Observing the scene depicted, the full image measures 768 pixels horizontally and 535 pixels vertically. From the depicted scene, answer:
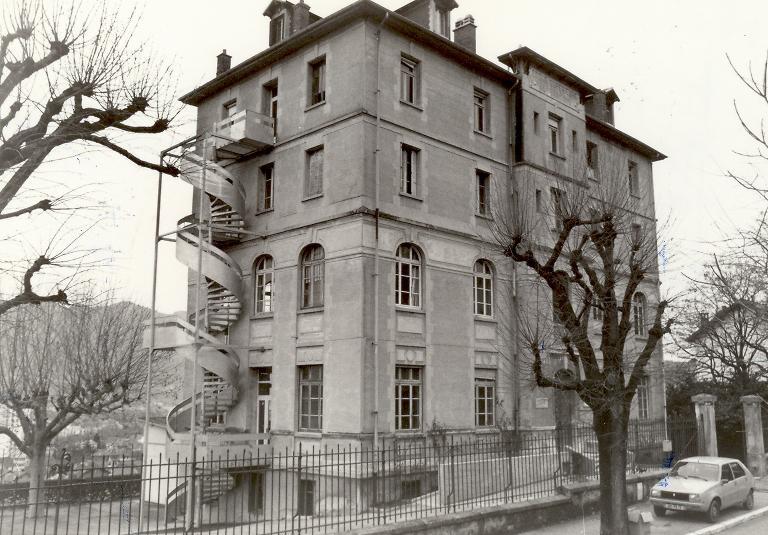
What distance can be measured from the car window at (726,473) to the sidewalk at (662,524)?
995mm

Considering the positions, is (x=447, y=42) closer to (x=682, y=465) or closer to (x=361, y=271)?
(x=361, y=271)

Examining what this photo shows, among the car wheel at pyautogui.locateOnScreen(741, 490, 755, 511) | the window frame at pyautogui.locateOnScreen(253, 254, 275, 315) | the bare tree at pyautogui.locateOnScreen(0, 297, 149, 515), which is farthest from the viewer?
the bare tree at pyautogui.locateOnScreen(0, 297, 149, 515)

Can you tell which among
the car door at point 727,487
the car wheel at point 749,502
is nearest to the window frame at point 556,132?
the car door at point 727,487

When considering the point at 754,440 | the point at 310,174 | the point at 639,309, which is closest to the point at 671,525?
the point at 754,440

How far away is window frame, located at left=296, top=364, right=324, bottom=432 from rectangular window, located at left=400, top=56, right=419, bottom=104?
29.3 feet

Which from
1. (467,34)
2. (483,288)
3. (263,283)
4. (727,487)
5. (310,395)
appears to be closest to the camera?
(727,487)

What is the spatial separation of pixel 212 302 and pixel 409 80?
32.0ft

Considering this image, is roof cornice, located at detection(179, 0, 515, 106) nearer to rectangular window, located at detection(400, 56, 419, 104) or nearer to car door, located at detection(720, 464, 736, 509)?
rectangular window, located at detection(400, 56, 419, 104)

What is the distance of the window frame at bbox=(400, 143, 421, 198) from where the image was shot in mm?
21312

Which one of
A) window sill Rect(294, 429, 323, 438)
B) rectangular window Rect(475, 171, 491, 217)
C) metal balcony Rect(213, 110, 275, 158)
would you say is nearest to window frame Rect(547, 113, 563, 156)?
rectangular window Rect(475, 171, 491, 217)

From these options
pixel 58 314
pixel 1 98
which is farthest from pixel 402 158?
pixel 58 314

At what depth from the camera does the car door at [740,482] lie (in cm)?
1866

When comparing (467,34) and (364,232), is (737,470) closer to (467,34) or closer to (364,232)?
(364,232)

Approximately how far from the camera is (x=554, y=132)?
2648 centimetres
